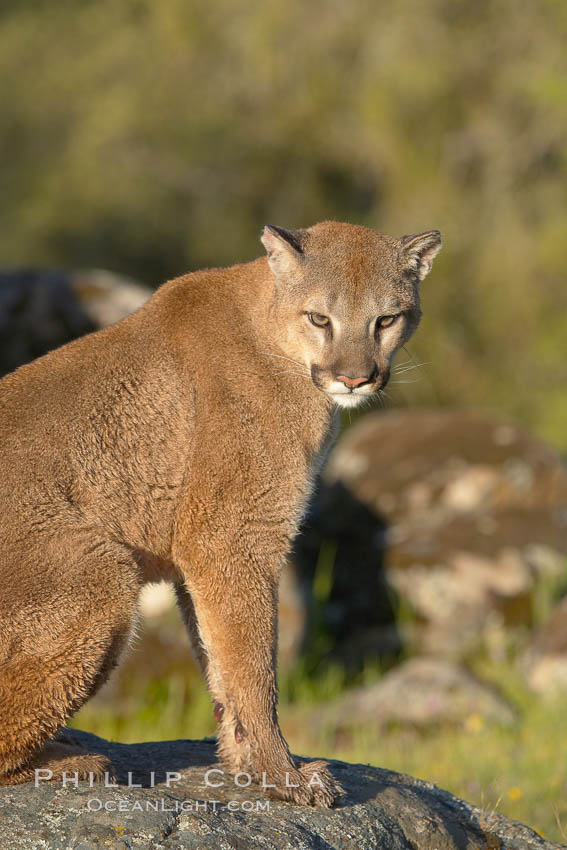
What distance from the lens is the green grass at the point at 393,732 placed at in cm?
862

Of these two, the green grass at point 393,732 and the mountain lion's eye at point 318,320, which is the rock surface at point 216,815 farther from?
the mountain lion's eye at point 318,320

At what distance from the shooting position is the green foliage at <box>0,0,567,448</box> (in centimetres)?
2630

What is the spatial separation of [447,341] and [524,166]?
16.0 feet

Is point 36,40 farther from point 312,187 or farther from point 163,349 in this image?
point 163,349

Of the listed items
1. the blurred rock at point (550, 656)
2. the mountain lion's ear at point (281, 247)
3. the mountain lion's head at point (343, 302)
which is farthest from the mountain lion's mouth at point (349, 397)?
the blurred rock at point (550, 656)

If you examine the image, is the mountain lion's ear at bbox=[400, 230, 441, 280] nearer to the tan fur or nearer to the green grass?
the tan fur

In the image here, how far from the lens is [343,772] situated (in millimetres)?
6391

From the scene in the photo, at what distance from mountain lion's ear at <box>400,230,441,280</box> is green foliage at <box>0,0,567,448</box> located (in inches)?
671

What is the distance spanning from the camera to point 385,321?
22.3ft

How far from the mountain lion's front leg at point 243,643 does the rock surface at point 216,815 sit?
18 cm

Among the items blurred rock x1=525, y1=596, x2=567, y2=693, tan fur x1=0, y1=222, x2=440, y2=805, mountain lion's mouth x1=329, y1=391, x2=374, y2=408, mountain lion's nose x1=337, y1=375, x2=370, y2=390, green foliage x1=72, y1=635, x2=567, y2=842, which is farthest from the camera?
blurred rock x1=525, y1=596, x2=567, y2=693

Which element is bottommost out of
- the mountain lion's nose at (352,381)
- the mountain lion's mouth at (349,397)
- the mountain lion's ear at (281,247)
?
the mountain lion's mouth at (349,397)

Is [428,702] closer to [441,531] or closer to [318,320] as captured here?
[441,531]

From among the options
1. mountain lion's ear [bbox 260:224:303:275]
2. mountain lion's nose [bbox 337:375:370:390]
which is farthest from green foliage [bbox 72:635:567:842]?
mountain lion's ear [bbox 260:224:303:275]
